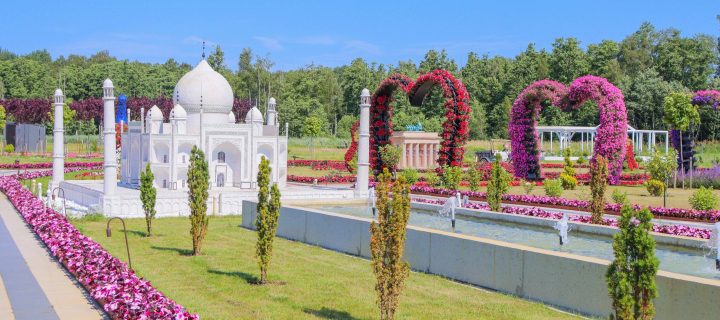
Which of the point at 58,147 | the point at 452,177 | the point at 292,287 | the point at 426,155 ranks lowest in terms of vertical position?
the point at 292,287

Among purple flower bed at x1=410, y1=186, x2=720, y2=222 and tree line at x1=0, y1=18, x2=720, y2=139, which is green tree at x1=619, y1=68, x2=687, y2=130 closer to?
tree line at x1=0, y1=18, x2=720, y2=139

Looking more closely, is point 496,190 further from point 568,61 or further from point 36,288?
point 568,61

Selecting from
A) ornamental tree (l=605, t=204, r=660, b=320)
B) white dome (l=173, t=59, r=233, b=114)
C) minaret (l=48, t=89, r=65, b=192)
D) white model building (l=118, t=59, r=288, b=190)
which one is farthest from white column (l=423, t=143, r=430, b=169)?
ornamental tree (l=605, t=204, r=660, b=320)

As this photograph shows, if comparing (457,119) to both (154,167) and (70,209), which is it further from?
(70,209)

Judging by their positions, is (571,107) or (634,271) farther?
(571,107)

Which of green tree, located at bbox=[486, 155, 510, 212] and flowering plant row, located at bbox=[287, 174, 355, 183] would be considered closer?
green tree, located at bbox=[486, 155, 510, 212]

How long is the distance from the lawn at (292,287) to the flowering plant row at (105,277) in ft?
2.89

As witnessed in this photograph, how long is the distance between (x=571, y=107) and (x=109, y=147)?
62.4 ft

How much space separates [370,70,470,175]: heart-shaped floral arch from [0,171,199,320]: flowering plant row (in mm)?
16805

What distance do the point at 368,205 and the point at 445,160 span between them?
8.10m

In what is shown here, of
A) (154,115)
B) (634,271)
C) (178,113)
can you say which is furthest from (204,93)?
(634,271)

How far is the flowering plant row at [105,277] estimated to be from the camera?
9.22 m

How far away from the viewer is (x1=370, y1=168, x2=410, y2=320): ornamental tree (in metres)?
9.06

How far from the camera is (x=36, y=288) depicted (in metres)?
11.9
